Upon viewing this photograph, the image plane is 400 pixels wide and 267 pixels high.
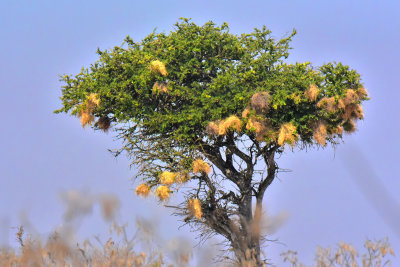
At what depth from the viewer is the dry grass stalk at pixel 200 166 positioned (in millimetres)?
15875

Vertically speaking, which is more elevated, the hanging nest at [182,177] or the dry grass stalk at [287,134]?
the dry grass stalk at [287,134]

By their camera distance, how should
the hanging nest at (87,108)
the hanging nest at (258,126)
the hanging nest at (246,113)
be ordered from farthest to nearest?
the hanging nest at (87,108)
the hanging nest at (246,113)
the hanging nest at (258,126)

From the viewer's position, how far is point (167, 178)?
618 inches

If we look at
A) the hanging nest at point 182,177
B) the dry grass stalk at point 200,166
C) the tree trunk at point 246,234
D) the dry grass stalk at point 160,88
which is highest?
the dry grass stalk at point 160,88

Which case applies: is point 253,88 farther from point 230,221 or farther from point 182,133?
point 230,221

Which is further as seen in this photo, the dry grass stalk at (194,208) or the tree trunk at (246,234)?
the tree trunk at (246,234)

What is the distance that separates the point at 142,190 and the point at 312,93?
5615 mm

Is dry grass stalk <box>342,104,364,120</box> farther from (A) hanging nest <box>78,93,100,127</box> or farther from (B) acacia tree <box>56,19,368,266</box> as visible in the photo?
(A) hanging nest <box>78,93,100,127</box>

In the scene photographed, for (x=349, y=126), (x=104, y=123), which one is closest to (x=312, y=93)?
(x=349, y=126)

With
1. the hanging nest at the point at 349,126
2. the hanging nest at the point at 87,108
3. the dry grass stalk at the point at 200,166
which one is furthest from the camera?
the hanging nest at the point at 87,108

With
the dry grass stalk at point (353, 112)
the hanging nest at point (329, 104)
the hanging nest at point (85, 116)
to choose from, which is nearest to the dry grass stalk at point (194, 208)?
the hanging nest at point (85, 116)

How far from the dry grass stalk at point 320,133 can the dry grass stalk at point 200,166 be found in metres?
3.24

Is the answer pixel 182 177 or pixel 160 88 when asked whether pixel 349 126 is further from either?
pixel 160 88

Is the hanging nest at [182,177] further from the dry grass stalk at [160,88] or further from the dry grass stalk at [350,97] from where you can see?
the dry grass stalk at [350,97]
